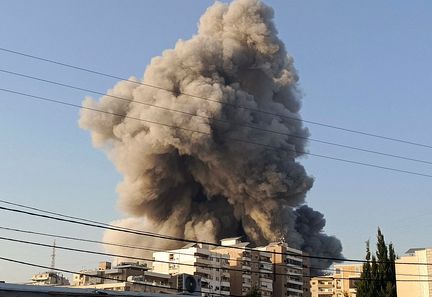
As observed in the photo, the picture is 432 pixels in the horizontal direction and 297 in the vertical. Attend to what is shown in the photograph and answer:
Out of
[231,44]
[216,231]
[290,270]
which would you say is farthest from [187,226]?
[231,44]

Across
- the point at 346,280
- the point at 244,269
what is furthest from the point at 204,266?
the point at 346,280

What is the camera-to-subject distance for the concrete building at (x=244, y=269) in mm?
72375

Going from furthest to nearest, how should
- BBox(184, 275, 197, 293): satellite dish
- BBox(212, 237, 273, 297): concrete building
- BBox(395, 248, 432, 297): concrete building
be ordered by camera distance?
BBox(212, 237, 273, 297): concrete building
BBox(395, 248, 432, 297): concrete building
BBox(184, 275, 197, 293): satellite dish

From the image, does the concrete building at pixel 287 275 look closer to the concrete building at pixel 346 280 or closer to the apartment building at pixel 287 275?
the apartment building at pixel 287 275

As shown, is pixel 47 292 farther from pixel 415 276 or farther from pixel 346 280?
pixel 346 280

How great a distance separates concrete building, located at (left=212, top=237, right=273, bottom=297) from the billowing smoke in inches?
106

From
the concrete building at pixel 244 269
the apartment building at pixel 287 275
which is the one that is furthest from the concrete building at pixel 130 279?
the apartment building at pixel 287 275

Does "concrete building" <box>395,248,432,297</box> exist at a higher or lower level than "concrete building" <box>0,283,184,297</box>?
higher

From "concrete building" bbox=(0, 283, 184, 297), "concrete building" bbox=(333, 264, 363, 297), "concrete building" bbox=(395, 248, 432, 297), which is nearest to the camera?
"concrete building" bbox=(0, 283, 184, 297)

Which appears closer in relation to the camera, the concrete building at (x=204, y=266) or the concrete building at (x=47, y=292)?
the concrete building at (x=47, y=292)

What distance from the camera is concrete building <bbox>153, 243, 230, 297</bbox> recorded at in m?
69.1

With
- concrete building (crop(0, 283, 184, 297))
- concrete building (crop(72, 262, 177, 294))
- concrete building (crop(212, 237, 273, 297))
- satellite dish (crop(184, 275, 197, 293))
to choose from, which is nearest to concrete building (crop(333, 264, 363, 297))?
concrete building (crop(212, 237, 273, 297))

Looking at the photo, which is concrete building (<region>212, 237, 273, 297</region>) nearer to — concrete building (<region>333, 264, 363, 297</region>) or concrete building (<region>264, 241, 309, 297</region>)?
concrete building (<region>264, 241, 309, 297</region>)

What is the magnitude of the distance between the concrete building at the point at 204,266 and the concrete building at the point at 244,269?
78 centimetres
